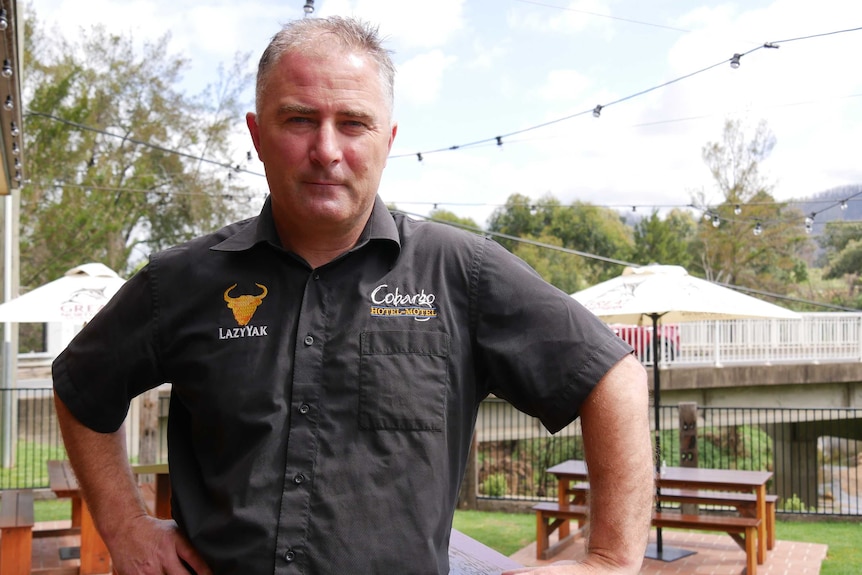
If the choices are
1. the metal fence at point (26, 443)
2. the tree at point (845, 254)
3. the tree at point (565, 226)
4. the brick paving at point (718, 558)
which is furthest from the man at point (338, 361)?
the tree at point (845, 254)

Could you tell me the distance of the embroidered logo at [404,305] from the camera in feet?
5.13

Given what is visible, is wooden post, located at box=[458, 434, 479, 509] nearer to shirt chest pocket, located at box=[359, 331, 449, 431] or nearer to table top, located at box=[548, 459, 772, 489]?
table top, located at box=[548, 459, 772, 489]

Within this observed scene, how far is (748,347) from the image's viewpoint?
18438mm

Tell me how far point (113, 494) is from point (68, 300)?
6.44 meters

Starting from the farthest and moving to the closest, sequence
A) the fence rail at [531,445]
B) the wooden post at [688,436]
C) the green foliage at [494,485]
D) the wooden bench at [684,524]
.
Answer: the green foliage at [494,485]
the fence rail at [531,445]
the wooden post at [688,436]
the wooden bench at [684,524]

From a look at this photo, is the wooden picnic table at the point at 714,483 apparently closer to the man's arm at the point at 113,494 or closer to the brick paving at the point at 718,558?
Answer: the brick paving at the point at 718,558

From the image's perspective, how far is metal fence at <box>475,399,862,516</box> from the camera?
1526 cm

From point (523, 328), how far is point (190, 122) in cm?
2808

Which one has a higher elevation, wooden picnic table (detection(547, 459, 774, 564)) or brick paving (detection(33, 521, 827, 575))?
wooden picnic table (detection(547, 459, 774, 564))

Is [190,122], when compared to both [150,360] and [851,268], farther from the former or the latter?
[851,268]

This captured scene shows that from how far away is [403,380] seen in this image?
1527 millimetres

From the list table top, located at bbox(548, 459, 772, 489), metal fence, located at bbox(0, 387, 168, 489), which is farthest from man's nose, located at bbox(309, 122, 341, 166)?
metal fence, located at bbox(0, 387, 168, 489)

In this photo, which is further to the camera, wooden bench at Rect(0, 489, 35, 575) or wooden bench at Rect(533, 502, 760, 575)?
wooden bench at Rect(533, 502, 760, 575)

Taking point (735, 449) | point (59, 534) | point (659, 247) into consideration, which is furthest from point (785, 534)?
point (659, 247)
